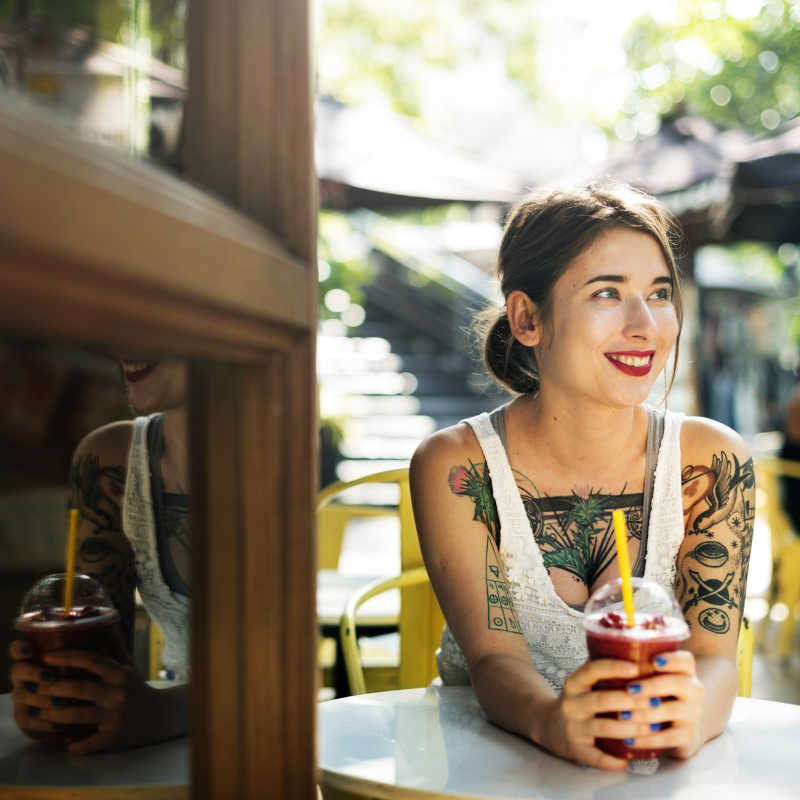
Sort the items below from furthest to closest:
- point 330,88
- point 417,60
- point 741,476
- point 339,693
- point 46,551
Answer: point 417,60, point 330,88, point 339,693, point 741,476, point 46,551

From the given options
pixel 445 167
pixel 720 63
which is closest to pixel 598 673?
pixel 445 167

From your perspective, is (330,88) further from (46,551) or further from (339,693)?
(46,551)

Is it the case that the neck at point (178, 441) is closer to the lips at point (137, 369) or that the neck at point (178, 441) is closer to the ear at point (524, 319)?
the lips at point (137, 369)

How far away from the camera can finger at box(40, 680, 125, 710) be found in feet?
3.15

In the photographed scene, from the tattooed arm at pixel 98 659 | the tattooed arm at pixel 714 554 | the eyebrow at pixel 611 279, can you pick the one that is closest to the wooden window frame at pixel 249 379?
the tattooed arm at pixel 98 659

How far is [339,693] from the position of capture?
112 inches

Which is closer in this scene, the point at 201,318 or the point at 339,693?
the point at 201,318

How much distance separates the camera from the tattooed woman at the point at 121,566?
0.85 metres

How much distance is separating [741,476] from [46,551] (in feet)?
4.38

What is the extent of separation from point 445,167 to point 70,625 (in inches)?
246

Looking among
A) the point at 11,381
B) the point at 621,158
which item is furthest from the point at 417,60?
the point at 11,381

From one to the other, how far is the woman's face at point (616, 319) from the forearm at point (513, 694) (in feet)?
1.89

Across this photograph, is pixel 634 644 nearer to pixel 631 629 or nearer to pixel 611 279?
pixel 631 629

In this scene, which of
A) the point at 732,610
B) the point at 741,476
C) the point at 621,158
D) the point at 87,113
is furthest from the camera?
the point at 621,158
